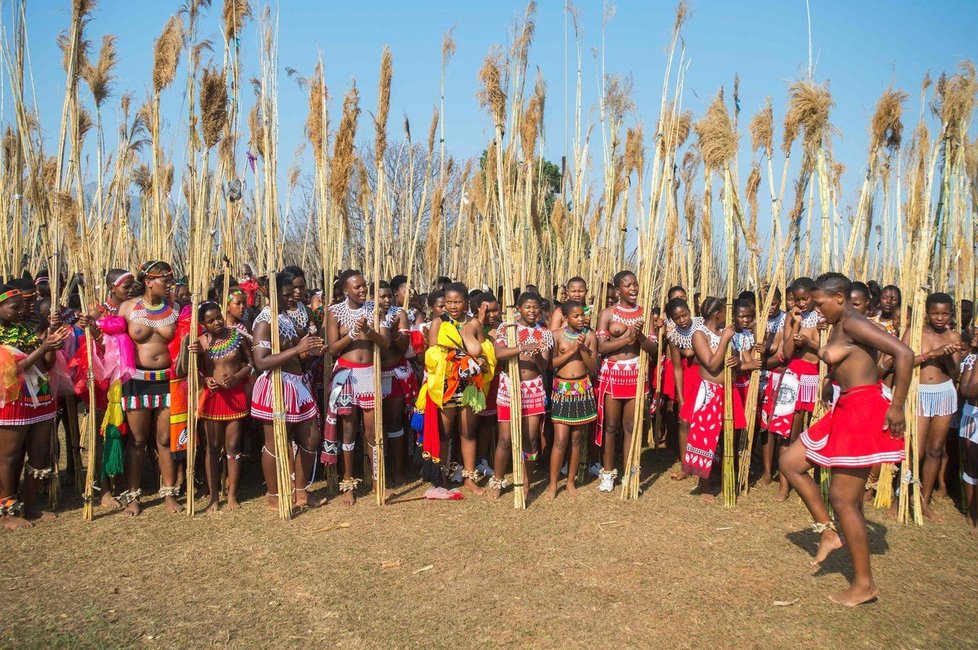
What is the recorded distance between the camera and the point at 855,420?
4180mm

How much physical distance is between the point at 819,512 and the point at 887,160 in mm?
4328

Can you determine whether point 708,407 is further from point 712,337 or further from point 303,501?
point 303,501

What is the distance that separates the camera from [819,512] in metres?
4.48

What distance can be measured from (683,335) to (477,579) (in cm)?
345

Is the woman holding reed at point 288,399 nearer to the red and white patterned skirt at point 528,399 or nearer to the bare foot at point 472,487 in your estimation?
the bare foot at point 472,487

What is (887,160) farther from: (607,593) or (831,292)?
(607,593)

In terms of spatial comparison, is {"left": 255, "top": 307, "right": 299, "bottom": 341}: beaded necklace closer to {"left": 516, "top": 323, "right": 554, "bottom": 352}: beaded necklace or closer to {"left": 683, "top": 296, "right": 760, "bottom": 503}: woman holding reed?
{"left": 516, "top": 323, "right": 554, "bottom": 352}: beaded necklace

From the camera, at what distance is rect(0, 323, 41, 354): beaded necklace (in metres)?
5.28

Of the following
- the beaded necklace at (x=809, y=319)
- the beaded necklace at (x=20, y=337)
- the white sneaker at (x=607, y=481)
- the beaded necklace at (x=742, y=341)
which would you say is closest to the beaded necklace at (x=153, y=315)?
the beaded necklace at (x=20, y=337)

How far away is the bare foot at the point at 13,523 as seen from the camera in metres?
5.40

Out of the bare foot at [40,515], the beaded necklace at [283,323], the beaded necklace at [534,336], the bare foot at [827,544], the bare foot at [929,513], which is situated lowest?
the bare foot at [929,513]

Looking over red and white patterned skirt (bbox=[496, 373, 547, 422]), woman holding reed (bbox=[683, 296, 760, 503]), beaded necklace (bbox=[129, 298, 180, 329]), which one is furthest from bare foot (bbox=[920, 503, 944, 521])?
beaded necklace (bbox=[129, 298, 180, 329])

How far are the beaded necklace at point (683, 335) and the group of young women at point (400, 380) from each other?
0.01 metres

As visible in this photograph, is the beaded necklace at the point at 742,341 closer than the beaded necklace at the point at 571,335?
No
